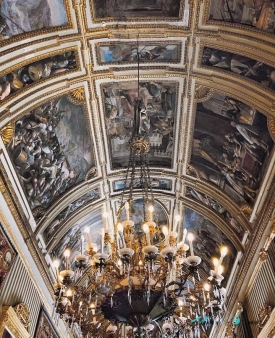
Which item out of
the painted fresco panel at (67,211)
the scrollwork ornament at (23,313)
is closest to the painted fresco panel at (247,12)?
the painted fresco panel at (67,211)

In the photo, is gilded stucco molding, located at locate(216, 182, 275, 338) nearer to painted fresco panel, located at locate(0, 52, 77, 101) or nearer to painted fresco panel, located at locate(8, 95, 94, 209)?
painted fresco panel, located at locate(8, 95, 94, 209)

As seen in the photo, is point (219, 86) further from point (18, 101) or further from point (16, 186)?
point (16, 186)

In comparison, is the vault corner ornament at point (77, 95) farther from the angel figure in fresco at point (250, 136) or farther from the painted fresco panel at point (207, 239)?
the painted fresco panel at point (207, 239)

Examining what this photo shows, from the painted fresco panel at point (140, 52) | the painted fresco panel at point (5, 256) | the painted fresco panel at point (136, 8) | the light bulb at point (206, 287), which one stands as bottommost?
the light bulb at point (206, 287)

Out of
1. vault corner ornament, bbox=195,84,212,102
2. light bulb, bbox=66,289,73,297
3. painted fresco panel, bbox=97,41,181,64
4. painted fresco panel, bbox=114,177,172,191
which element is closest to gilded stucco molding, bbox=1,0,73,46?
painted fresco panel, bbox=97,41,181,64

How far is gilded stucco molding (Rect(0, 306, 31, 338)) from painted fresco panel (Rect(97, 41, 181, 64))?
6.25 m

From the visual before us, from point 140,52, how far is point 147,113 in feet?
→ 6.18

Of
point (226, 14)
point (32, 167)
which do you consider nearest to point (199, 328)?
point (32, 167)

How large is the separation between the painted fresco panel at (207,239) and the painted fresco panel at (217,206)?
2.91 feet

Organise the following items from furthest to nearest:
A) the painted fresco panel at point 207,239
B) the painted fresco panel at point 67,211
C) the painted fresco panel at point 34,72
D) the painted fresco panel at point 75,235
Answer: the painted fresco panel at point 207,239 → the painted fresco panel at point 75,235 → the painted fresco panel at point 67,211 → the painted fresco panel at point 34,72

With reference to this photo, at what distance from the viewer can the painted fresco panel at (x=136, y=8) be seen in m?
8.45

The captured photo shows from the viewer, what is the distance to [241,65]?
911 cm

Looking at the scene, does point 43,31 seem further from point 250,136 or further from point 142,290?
point 142,290

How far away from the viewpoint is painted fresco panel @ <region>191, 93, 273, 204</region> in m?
9.78
